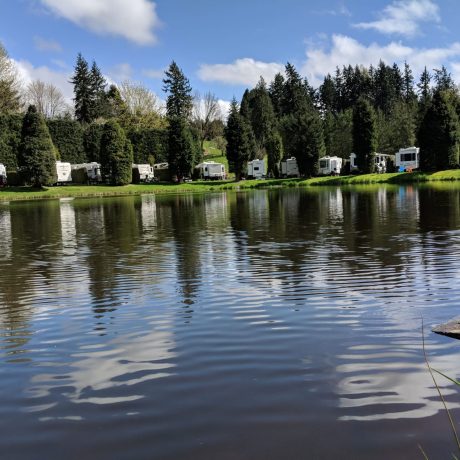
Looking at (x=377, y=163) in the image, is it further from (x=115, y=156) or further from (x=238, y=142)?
(x=115, y=156)

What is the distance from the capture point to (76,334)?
768cm

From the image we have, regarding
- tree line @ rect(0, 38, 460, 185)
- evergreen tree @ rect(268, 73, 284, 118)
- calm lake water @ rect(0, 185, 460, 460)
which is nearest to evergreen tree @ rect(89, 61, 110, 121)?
tree line @ rect(0, 38, 460, 185)

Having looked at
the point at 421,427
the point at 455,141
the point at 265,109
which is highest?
the point at 265,109

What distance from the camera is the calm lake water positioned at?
4449mm

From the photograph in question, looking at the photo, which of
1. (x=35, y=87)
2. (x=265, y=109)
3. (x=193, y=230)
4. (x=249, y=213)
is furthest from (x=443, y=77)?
(x=193, y=230)

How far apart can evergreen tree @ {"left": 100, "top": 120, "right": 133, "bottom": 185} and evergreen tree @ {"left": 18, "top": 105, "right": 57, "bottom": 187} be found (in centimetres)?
772

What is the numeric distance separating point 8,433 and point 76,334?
3014mm

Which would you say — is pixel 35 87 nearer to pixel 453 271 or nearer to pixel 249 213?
pixel 249 213

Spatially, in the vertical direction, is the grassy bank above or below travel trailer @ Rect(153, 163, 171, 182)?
below

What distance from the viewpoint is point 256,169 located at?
278 ft

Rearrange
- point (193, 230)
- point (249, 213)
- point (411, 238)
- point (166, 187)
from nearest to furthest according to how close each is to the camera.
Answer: point (411, 238)
point (193, 230)
point (249, 213)
point (166, 187)

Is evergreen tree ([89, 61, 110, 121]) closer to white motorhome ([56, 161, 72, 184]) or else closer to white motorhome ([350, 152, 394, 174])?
white motorhome ([56, 161, 72, 184])

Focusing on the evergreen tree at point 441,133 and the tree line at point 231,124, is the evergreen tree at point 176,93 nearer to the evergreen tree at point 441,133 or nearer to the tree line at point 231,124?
the tree line at point 231,124

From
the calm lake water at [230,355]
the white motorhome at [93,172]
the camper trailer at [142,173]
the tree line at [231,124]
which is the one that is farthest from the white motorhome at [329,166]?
the calm lake water at [230,355]
